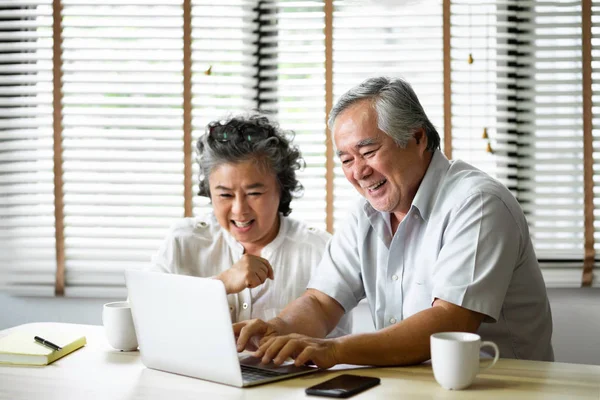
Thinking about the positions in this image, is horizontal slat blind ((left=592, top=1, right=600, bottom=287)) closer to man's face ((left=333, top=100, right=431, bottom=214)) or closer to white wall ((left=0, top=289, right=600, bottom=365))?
white wall ((left=0, top=289, right=600, bottom=365))

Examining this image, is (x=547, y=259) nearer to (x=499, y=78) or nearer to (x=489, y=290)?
(x=499, y=78)

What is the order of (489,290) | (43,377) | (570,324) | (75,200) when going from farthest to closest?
(75,200)
(570,324)
(489,290)
(43,377)

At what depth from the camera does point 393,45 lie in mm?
2896

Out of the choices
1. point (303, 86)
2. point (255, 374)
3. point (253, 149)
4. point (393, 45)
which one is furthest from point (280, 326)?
point (393, 45)

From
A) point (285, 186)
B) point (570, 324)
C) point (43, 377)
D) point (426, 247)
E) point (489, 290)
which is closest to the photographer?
point (43, 377)

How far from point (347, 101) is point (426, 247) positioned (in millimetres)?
442

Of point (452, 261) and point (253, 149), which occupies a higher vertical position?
point (253, 149)

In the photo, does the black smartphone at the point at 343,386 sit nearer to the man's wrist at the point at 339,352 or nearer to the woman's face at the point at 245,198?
the man's wrist at the point at 339,352

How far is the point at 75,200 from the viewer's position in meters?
3.04

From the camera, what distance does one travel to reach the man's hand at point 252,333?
1656 millimetres

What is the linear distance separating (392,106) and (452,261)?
44cm

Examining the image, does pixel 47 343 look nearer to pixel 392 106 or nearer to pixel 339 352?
pixel 339 352

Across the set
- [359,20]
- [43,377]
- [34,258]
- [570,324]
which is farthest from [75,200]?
[570,324]

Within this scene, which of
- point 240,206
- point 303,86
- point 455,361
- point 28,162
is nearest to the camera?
point 455,361
